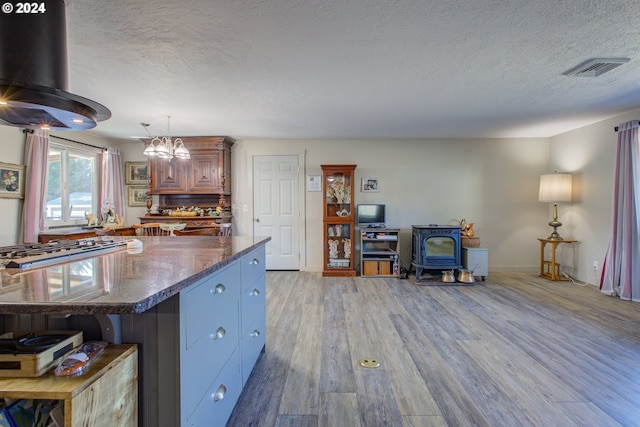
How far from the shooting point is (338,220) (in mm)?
4910

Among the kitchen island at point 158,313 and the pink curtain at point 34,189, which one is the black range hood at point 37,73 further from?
the pink curtain at point 34,189

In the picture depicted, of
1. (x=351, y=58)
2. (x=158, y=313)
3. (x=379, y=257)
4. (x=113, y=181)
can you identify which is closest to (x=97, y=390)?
(x=158, y=313)

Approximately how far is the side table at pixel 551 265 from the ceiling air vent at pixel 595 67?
9.27 ft

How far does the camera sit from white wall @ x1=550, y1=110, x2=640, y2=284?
3984mm

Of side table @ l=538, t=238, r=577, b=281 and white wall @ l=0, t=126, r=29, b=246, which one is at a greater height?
white wall @ l=0, t=126, r=29, b=246

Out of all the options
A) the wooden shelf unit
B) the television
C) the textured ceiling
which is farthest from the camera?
the television

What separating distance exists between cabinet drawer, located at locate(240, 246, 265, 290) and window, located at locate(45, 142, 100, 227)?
12.2 feet

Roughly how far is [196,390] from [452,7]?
2393 mm

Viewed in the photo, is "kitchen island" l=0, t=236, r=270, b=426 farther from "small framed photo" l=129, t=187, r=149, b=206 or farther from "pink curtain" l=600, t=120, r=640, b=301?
"pink curtain" l=600, t=120, r=640, b=301

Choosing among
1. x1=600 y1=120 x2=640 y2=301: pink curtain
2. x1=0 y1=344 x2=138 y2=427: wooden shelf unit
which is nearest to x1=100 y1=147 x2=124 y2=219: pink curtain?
x1=0 y1=344 x2=138 y2=427: wooden shelf unit

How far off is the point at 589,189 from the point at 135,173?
7500 millimetres

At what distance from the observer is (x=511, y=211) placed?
204 inches

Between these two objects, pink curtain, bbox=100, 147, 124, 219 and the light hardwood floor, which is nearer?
the light hardwood floor

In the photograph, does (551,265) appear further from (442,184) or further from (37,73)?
(37,73)
